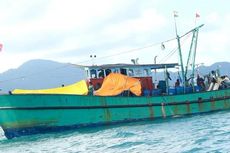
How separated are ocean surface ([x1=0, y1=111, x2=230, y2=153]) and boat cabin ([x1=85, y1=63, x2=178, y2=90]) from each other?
507 cm

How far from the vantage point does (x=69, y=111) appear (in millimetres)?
28203

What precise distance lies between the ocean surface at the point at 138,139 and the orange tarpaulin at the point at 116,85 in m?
2.81

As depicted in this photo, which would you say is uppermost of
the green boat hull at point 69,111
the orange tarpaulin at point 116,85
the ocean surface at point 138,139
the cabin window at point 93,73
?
the cabin window at point 93,73

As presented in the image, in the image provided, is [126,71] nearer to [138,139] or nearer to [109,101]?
[109,101]

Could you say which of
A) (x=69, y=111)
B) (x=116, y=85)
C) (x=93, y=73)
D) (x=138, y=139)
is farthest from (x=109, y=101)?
(x=138, y=139)

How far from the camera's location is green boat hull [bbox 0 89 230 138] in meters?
27.3

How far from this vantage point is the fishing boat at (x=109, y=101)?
2742 cm

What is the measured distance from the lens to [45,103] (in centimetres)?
2747

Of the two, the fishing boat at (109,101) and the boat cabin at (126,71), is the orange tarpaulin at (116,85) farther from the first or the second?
the boat cabin at (126,71)

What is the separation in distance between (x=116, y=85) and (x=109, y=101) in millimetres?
1552

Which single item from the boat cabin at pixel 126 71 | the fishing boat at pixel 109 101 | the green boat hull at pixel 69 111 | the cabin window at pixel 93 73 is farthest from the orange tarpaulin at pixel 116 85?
the cabin window at pixel 93 73

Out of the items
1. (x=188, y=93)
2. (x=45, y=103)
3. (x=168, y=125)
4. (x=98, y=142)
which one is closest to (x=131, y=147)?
(x=98, y=142)

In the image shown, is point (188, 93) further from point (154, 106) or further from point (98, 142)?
point (98, 142)

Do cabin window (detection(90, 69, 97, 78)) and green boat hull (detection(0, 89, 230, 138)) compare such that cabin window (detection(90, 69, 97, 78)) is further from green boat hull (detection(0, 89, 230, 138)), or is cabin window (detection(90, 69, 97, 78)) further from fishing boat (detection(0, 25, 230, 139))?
green boat hull (detection(0, 89, 230, 138))
